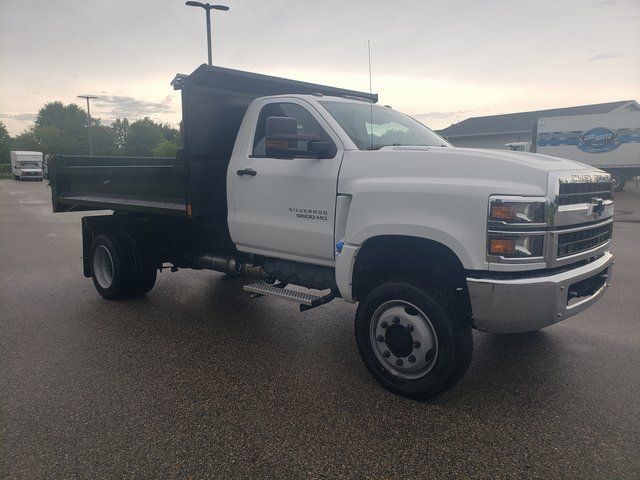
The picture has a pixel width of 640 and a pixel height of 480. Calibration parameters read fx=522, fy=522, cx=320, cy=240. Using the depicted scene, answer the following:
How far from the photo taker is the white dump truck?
10.9 ft

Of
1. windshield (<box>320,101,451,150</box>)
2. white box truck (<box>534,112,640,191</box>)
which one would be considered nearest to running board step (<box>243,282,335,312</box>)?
windshield (<box>320,101,451,150</box>)

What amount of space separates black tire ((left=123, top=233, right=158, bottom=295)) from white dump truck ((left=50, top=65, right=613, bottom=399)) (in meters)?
0.64

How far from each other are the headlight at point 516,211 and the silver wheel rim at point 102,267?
15.9ft

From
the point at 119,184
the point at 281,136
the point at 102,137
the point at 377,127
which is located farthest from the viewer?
the point at 102,137

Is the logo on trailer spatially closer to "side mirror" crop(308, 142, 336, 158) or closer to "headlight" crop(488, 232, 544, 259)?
"side mirror" crop(308, 142, 336, 158)

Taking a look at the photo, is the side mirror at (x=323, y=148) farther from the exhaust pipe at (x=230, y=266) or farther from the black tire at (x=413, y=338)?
the exhaust pipe at (x=230, y=266)

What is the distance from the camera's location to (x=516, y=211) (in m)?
3.24

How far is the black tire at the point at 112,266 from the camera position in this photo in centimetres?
618

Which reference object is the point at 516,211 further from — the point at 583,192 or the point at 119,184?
the point at 119,184

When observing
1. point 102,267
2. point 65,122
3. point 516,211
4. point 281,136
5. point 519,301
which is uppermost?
point 65,122

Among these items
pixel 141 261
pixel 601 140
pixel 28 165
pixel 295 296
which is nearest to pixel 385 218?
pixel 295 296

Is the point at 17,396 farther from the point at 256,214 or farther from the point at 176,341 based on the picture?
the point at 256,214

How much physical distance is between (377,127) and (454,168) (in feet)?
4.23

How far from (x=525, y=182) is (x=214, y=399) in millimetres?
2577
